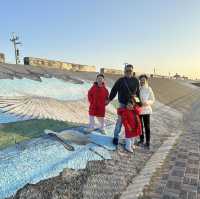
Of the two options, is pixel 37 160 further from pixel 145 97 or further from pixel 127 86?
pixel 145 97

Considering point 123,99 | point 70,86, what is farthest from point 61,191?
point 70,86

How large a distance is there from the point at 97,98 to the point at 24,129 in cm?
188

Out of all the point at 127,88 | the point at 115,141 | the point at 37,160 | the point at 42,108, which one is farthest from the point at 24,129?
the point at 127,88

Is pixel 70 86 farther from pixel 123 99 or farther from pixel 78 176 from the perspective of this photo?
pixel 78 176

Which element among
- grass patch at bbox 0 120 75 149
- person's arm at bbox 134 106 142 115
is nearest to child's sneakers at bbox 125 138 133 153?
person's arm at bbox 134 106 142 115

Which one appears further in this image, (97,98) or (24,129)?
(97,98)

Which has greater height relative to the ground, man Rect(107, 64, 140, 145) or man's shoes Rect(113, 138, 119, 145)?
man Rect(107, 64, 140, 145)

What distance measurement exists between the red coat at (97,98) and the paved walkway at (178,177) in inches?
78.0

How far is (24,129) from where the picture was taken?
5.98 meters

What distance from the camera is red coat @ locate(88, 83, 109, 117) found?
22.1 feet

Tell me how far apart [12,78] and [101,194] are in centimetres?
645

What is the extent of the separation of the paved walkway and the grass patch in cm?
262

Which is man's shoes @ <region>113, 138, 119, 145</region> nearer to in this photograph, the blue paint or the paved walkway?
the blue paint

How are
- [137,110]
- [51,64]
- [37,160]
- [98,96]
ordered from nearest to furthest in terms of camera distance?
[37,160]
[137,110]
[98,96]
[51,64]
